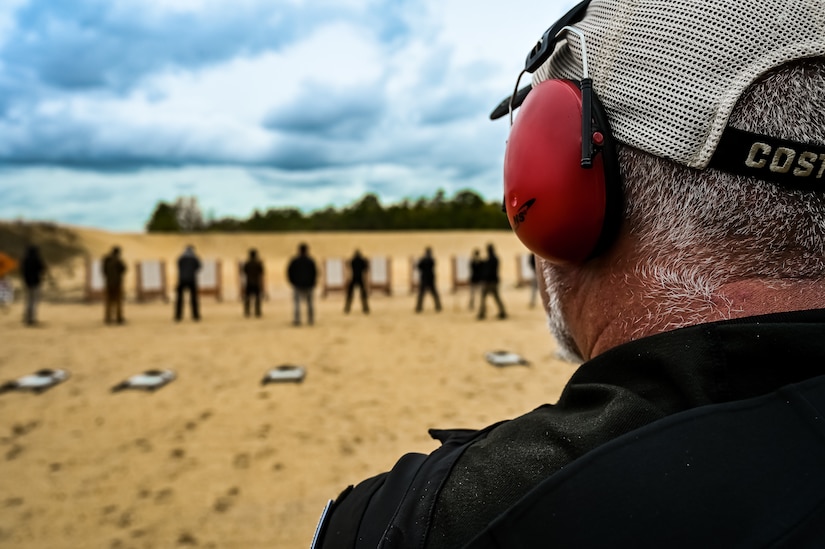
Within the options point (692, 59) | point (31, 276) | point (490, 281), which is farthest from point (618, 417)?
point (31, 276)

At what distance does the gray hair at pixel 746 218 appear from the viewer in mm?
838

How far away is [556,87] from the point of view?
988 mm

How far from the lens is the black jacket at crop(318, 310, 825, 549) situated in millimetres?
714

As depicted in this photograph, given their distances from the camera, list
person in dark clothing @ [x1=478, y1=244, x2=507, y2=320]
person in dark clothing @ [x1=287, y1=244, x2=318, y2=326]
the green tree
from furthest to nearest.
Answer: the green tree → person in dark clothing @ [x1=478, y1=244, x2=507, y2=320] → person in dark clothing @ [x1=287, y1=244, x2=318, y2=326]

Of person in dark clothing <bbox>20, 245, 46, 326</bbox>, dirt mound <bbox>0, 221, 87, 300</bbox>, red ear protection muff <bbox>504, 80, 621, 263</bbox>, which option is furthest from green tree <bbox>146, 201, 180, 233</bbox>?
red ear protection muff <bbox>504, 80, 621, 263</bbox>

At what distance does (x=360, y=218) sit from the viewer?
54562 mm

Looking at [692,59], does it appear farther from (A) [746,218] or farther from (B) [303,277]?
(B) [303,277]

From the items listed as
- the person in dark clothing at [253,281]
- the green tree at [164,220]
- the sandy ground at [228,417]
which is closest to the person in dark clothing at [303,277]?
the sandy ground at [228,417]

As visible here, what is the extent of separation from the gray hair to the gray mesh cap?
0.09 feet

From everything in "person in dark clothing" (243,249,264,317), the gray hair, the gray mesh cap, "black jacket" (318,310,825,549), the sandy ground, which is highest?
the gray mesh cap

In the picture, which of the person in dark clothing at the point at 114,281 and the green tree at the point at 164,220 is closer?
the person in dark clothing at the point at 114,281

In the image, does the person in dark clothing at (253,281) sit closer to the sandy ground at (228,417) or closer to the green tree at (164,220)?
the sandy ground at (228,417)

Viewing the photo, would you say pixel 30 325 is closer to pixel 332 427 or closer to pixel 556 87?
pixel 332 427

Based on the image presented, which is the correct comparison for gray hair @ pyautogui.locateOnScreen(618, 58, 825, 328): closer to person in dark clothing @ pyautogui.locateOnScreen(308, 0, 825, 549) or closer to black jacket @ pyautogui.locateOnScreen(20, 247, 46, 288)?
person in dark clothing @ pyautogui.locateOnScreen(308, 0, 825, 549)
